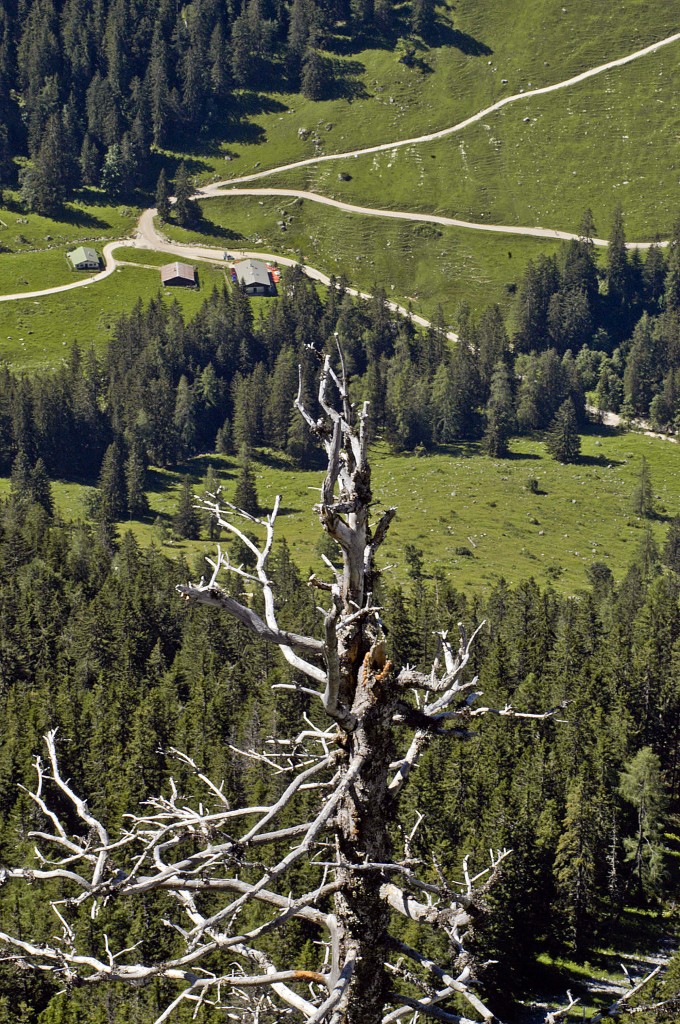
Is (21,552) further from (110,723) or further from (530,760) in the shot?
(530,760)

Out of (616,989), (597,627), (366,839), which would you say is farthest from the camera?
(597,627)

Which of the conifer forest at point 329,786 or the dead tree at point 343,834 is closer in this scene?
the dead tree at point 343,834

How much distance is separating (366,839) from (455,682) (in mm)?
2155

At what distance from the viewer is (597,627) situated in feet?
500

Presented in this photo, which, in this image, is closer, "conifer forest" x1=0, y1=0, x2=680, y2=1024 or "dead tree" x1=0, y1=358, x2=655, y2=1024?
"dead tree" x1=0, y1=358, x2=655, y2=1024

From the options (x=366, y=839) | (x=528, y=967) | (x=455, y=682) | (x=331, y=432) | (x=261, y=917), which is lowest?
(x=528, y=967)

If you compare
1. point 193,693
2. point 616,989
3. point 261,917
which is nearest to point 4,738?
point 193,693

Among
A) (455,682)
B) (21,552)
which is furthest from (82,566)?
(455,682)

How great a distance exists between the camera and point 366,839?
1274 cm

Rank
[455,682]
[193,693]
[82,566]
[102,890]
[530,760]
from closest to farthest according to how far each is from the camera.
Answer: [102,890] < [455,682] < [530,760] < [193,693] < [82,566]

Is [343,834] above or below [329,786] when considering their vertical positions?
below

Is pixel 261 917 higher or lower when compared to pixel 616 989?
higher

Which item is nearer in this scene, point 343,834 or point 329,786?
point 343,834

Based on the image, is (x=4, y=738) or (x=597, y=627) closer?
(x=4, y=738)
